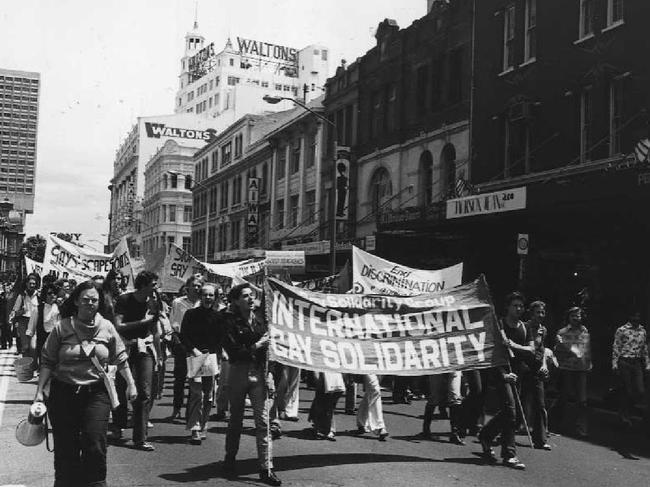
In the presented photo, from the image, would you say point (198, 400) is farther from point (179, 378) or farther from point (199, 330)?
point (179, 378)

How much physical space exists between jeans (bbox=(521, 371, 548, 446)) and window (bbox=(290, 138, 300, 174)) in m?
32.5

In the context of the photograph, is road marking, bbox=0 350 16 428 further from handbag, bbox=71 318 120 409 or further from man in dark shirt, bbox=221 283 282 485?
handbag, bbox=71 318 120 409

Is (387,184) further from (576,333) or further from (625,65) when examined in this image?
(576,333)

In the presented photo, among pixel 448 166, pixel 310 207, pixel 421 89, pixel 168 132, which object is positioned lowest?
pixel 448 166

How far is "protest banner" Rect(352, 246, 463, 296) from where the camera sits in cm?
1239

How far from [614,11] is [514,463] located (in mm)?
14889

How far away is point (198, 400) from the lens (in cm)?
892

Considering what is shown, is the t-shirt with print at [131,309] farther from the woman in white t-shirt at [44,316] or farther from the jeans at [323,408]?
the woman in white t-shirt at [44,316]

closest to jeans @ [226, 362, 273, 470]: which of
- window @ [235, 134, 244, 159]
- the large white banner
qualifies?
the large white banner

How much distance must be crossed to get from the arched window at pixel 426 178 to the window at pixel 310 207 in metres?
10.2

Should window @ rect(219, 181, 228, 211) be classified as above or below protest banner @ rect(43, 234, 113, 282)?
above

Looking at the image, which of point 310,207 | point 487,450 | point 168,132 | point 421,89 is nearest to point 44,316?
point 487,450

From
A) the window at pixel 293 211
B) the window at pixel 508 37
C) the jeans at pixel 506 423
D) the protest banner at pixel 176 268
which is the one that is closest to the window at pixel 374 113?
the window at pixel 508 37

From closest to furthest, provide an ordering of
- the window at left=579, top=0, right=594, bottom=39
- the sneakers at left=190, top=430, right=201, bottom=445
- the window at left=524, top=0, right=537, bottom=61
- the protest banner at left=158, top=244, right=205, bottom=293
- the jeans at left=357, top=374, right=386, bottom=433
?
1. the sneakers at left=190, top=430, right=201, bottom=445
2. the jeans at left=357, top=374, right=386, bottom=433
3. the protest banner at left=158, top=244, right=205, bottom=293
4. the window at left=579, top=0, right=594, bottom=39
5. the window at left=524, top=0, right=537, bottom=61
